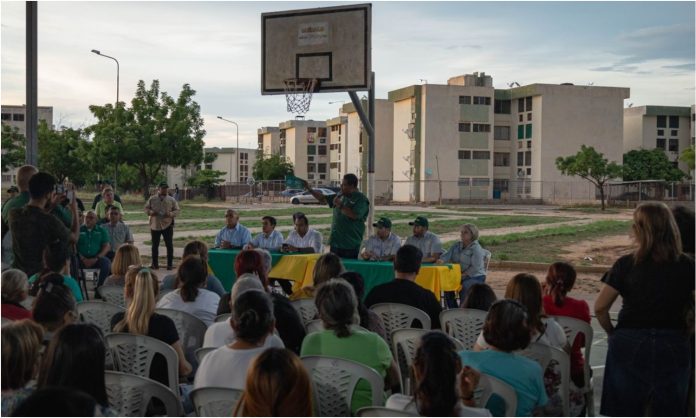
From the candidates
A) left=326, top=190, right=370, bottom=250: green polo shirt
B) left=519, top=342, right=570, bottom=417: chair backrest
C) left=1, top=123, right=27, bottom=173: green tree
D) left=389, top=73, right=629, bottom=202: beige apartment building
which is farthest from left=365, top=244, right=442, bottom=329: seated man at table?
left=389, top=73, right=629, bottom=202: beige apartment building

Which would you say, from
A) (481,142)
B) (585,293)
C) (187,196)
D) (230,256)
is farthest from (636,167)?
(230,256)

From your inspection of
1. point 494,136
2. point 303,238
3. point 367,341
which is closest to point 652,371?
point 367,341

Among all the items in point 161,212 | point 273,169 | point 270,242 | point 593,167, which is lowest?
point 270,242

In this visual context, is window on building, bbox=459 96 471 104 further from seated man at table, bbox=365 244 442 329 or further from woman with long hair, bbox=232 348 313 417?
woman with long hair, bbox=232 348 313 417

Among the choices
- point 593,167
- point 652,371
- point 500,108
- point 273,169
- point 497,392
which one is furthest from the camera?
point 273,169

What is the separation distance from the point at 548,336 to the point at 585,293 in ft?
32.1

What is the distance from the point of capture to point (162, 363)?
4566 millimetres

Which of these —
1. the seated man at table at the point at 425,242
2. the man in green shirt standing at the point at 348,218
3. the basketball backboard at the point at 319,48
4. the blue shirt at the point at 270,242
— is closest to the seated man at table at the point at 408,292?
the seated man at table at the point at 425,242

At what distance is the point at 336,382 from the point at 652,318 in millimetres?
1846

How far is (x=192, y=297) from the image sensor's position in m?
5.61

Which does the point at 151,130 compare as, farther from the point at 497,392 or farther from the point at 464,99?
the point at 497,392

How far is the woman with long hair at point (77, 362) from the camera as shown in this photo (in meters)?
3.13

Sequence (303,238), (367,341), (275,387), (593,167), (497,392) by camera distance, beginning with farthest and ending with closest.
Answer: (593,167)
(303,238)
(367,341)
(497,392)
(275,387)

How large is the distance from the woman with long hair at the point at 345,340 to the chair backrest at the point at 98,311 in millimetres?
2235
